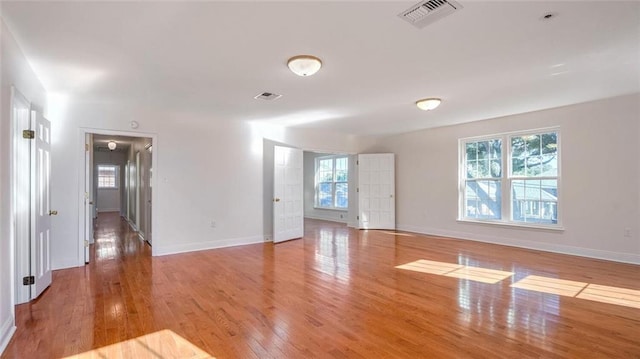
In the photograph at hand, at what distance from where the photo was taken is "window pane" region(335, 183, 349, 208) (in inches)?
387

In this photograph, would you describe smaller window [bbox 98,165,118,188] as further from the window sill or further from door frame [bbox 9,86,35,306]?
the window sill

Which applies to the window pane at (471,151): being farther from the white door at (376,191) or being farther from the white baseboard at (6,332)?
the white baseboard at (6,332)

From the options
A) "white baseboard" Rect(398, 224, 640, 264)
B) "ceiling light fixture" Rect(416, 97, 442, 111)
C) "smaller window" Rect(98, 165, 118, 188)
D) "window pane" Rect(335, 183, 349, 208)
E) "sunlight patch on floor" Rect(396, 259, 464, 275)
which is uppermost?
"ceiling light fixture" Rect(416, 97, 442, 111)

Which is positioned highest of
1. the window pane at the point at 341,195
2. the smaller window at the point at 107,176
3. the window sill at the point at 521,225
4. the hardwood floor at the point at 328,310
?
the smaller window at the point at 107,176

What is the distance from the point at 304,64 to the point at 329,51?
28 centimetres

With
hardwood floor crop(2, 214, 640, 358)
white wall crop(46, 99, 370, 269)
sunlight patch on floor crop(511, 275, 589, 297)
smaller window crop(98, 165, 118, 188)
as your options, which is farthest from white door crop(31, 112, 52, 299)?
smaller window crop(98, 165, 118, 188)

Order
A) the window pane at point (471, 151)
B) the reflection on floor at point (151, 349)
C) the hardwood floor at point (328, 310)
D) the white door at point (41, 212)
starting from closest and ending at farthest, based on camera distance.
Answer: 1. the reflection on floor at point (151, 349)
2. the hardwood floor at point (328, 310)
3. the white door at point (41, 212)
4. the window pane at point (471, 151)

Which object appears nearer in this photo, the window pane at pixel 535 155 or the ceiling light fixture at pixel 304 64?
the ceiling light fixture at pixel 304 64

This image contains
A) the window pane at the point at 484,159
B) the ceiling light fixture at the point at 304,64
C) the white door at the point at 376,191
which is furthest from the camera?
the white door at the point at 376,191

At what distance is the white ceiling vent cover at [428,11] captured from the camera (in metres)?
2.21

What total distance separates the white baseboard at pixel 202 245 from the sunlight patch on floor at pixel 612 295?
16.5ft

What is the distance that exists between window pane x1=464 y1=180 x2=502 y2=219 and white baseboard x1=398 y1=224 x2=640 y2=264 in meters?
0.44

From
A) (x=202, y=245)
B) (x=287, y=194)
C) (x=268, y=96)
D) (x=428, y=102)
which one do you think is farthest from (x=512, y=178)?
(x=202, y=245)

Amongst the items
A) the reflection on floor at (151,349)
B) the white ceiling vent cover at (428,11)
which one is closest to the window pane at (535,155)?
the white ceiling vent cover at (428,11)
